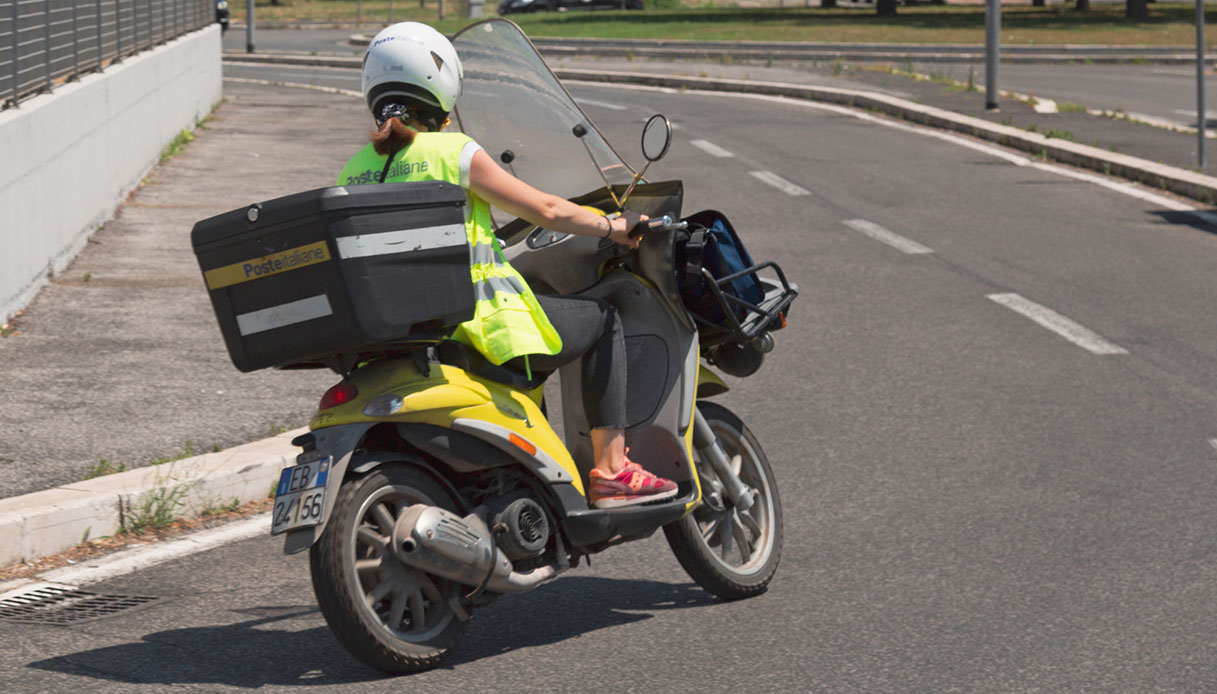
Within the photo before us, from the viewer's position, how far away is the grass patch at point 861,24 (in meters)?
41.7

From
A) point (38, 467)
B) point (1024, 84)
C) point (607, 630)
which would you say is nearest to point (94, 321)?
point (38, 467)

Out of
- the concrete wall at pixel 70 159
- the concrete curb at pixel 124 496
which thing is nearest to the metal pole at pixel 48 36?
the concrete wall at pixel 70 159

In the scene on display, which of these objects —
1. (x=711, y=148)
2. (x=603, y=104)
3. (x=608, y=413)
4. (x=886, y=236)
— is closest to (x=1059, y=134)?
(x=711, y=148)

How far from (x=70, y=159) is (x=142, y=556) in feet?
19.1

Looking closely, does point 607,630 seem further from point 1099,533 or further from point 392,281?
point 1099,533

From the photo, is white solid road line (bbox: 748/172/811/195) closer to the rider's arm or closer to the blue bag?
the blue bag

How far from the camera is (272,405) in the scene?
7.16 m

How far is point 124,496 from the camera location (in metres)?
5.61

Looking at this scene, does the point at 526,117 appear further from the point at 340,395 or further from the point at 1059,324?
the point at 1059,324

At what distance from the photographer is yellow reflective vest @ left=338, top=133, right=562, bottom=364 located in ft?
13.8

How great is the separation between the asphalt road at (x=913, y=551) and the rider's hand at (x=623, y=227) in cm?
115

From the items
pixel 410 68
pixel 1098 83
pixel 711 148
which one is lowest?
pixel 711 148

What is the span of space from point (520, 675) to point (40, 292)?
6.09 m

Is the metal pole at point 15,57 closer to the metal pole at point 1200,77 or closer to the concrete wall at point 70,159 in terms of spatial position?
the concrete wall at point 70,159
